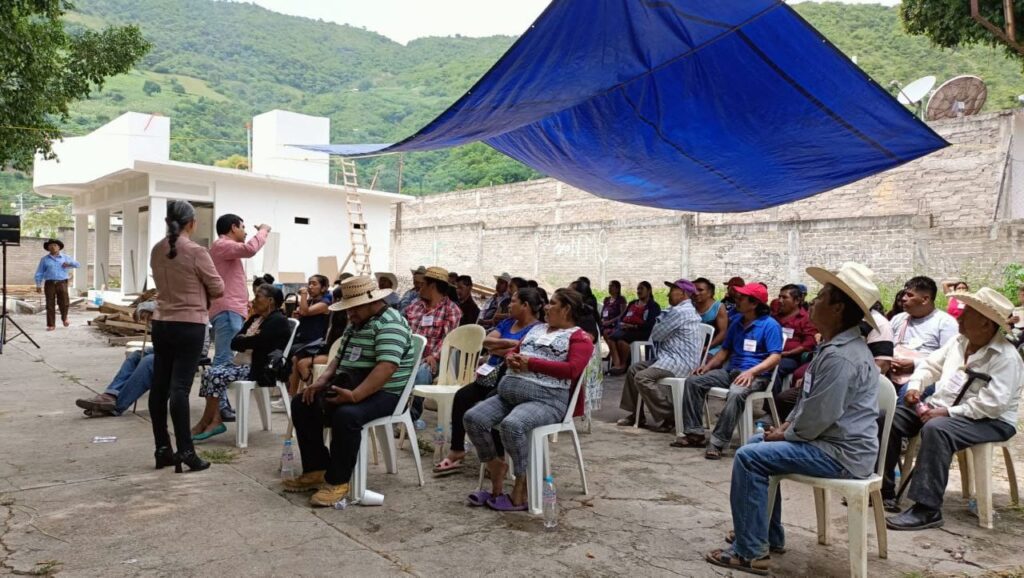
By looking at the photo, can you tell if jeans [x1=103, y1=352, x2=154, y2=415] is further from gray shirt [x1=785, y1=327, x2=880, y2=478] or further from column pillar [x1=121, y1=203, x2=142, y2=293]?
column pillar [x1=121, y1=203, x2=142, y2=293]

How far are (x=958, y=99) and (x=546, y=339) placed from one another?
17747 millimetres

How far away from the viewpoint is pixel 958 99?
17.4 m

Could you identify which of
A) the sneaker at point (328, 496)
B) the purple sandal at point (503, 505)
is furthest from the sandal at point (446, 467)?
the sneaker at point (328, 496)

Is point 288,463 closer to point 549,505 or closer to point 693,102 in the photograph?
point 549,505

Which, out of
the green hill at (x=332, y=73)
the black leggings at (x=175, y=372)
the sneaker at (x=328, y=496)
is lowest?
the sneaker at (x=328, y=496)

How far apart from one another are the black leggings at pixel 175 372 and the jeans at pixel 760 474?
3137 millimetres

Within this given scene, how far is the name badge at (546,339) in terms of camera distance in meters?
4.00

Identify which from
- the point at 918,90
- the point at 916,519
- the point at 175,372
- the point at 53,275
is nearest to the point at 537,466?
the point at 916,519

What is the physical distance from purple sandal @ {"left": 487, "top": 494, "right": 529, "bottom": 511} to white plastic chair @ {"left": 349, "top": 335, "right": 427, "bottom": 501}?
59 centimetres

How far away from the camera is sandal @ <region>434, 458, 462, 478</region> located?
14.4ft

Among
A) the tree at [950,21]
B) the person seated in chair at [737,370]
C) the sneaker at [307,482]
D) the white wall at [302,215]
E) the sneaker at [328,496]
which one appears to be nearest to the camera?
the sneaker at [328,496]

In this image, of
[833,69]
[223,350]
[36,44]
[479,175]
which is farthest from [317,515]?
[479,175]

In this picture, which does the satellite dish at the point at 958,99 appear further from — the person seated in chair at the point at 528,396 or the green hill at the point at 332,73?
the person seated in chair at the point at 528,396

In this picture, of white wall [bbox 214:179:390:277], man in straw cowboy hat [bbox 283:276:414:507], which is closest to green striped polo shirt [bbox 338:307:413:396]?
man in straw cowboy hat [bbox 283:276:414:507]
